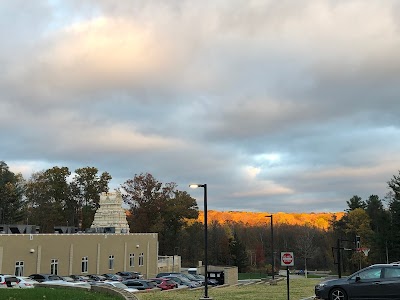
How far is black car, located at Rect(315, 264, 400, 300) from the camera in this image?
50.9ft

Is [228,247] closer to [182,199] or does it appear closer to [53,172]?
[182,199]

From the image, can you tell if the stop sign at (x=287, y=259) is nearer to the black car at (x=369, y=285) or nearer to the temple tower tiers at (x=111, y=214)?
the black car at (x=369, y=285)

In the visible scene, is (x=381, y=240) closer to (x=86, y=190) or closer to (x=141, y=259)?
(x=141, y=259)

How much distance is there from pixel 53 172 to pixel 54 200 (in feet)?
20.1

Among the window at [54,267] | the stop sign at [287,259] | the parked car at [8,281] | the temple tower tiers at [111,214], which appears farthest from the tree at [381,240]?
the parked car at [8,281]

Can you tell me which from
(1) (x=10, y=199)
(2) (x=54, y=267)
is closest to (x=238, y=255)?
(1) (x=10, y=199)

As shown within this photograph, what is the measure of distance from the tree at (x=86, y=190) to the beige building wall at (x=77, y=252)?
3624 centimetres

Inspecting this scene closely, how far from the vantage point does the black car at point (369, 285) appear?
15.5 meters

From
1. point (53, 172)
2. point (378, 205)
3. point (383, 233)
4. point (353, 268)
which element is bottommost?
point (353, 268)

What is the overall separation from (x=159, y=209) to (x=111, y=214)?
83.0 feet

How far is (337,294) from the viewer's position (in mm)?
16641

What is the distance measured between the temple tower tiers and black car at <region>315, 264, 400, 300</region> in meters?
58.2

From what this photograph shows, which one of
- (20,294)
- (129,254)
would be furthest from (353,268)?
(20,294)

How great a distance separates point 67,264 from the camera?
51.8 m
